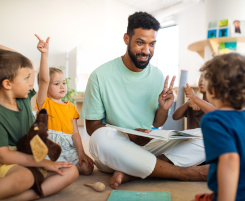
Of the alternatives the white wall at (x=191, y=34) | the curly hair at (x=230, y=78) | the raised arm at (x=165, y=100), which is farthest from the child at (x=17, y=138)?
the white wall at (x=191, y=34)

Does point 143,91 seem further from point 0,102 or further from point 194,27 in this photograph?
point 194,27

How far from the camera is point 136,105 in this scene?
1.51 m

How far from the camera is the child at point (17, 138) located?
3.09ft

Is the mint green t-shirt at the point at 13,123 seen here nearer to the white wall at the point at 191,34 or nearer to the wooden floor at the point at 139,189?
the wooden floor at the point at 139,189

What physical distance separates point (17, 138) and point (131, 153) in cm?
53

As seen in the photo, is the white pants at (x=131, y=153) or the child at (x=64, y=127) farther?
the child at (x=64, y=127)

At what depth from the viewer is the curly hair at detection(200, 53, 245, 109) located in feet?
2.08

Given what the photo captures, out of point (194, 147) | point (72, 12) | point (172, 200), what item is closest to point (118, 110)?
point (194, 147)

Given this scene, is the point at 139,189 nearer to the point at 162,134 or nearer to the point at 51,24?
the point at 162,134

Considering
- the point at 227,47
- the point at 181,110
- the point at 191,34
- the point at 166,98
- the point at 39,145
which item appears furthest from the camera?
the point at 191,34

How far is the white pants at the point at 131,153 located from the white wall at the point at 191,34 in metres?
4.80

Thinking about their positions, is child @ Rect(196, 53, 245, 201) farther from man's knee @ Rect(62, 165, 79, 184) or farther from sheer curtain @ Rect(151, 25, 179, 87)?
sheer curtain @ Rect(151, 25, 179, 87)

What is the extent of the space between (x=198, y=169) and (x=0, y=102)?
3.40 feet

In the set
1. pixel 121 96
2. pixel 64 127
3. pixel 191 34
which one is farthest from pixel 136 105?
pixel 191 34
